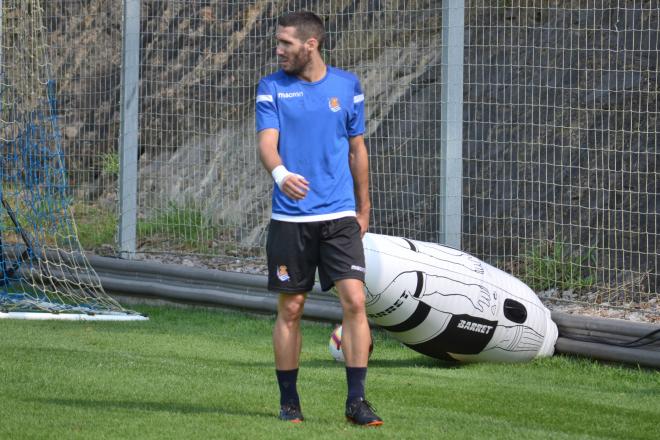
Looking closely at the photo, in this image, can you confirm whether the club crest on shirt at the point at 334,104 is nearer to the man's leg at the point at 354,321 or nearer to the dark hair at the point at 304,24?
the dark hair at the point at 304,24

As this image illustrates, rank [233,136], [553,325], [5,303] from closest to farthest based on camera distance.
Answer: [553,325] < [5,303] < [233,136]

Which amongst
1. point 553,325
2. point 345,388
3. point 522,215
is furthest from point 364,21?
point 345,388

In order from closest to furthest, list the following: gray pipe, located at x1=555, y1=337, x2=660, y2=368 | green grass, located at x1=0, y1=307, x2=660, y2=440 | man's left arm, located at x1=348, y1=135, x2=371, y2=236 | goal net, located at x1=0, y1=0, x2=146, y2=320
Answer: green grass, located at x1=0, y1=307, x2=660, y2=440
man's left arm, located at x1=348, y1=135, x2=371, y2=236
gray pipe, located at x1=555, y1=337, x2=660, y2=368
goal net, located at x1=0, y1=0, x2=146, y2=320

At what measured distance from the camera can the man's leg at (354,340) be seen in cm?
634

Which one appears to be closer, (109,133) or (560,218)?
(560,218)

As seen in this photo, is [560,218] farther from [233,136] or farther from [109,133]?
[109,133]

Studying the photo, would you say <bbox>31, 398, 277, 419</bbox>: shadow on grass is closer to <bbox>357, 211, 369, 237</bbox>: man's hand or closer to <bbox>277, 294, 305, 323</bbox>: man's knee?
<bbox>277, 294, 305, 323</bbox>: man's knee

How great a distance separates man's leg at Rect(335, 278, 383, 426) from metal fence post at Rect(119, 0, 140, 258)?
6353 mm

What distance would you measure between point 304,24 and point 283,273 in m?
1.25

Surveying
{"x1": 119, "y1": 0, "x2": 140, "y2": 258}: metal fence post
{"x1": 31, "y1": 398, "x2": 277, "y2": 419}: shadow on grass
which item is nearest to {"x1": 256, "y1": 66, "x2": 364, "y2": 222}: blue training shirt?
{"x1": 31, "y1": 398, "x2": 277, "y2": 419}: shadow on grass

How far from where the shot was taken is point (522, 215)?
10.2 meters

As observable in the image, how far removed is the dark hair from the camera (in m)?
6.35

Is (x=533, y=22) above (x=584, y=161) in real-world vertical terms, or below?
above

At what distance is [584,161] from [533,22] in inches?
47.6
